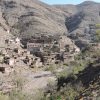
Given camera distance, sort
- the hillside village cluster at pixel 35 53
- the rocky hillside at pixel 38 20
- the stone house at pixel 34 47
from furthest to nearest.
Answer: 1. the rocky hillside at pixel 38 20
2. the stone house at pixel 34 47
3. the hillside village cluster at pixel 35 53

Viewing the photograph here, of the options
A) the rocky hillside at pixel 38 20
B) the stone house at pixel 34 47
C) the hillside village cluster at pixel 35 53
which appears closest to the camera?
the hillside village cluster at pixel 35 53

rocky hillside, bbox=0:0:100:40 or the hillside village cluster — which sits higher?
rocky hillside, bbox=0:0:100:40

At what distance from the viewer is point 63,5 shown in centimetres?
19675

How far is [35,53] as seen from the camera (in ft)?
257

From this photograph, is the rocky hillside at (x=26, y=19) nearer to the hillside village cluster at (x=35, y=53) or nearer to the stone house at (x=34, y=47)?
the hillside village cluster at (x=35, y=53)

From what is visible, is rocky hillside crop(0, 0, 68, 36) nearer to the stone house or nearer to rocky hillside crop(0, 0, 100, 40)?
rocky hillside crop(0, 0, 100, 40)

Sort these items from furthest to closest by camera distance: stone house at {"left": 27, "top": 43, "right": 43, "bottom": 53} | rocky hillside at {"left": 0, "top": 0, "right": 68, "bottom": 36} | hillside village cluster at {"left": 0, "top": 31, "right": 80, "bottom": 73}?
rocky hillside at {"left": 0, "top": 0, "right": 68, "bottom": 36} → stone house at {"left": 27, "top": 43, "right": 43, "bottom": 53} → hillside village cluster at {"left": 0, "top": 31, "right": 80, "bottom": 73}

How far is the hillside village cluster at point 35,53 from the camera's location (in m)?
62.7

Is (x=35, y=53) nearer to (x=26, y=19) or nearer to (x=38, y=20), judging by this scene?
(x=38, y=20)

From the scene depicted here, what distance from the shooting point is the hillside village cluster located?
2467 inches

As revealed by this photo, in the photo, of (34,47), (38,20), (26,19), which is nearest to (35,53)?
(34,47)

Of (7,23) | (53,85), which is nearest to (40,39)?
(7,23)

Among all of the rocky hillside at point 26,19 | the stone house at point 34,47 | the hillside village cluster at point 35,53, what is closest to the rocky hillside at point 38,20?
the rocky hillside at point 26,19

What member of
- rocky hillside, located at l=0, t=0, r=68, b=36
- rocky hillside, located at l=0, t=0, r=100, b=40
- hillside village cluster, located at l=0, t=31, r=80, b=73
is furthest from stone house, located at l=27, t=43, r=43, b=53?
rocky hillside, located at l=0, t=0, r=68, b=36
